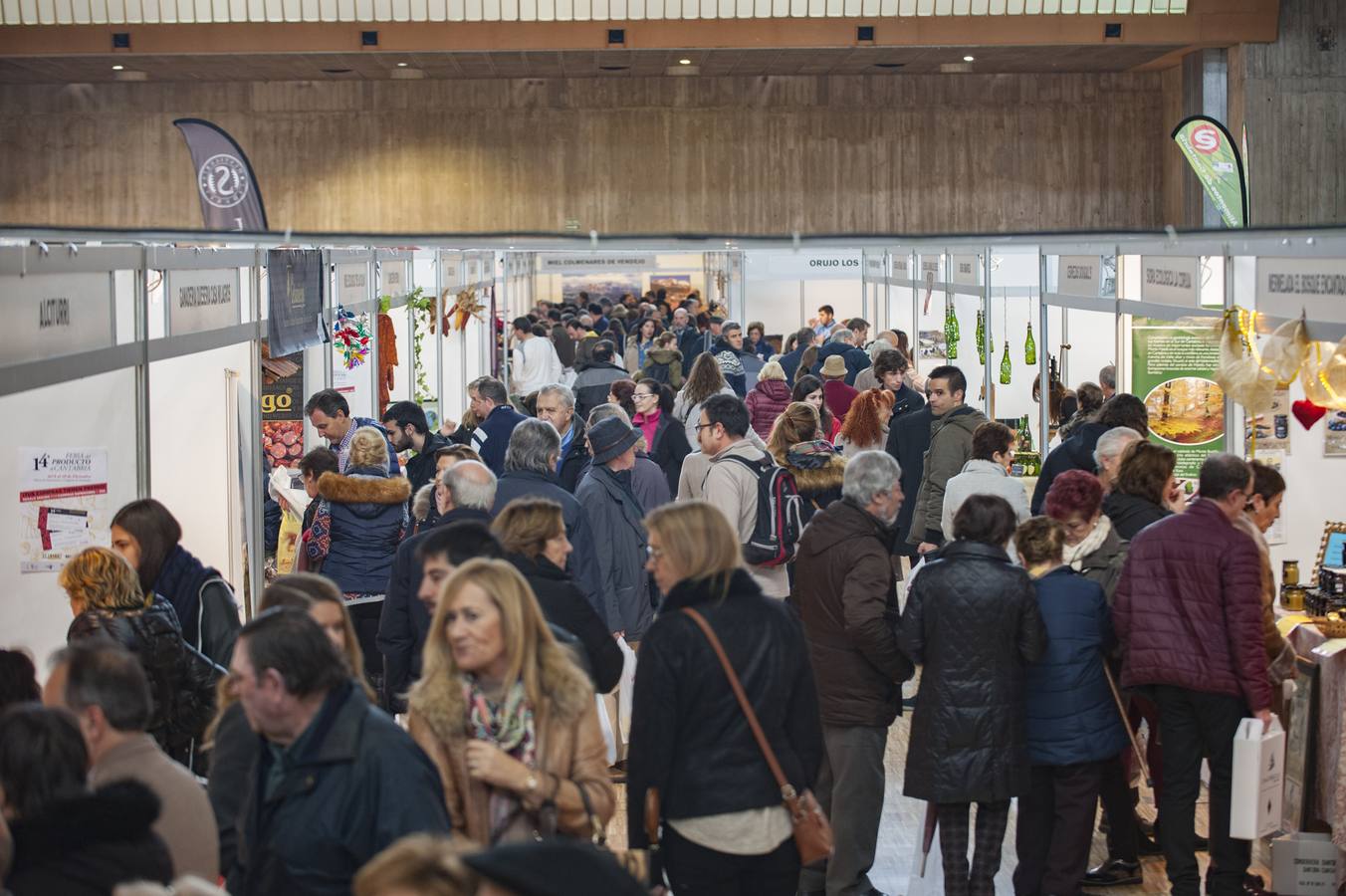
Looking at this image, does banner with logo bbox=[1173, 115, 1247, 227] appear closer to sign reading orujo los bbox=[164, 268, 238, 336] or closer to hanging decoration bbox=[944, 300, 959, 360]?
hanging decoration bbox=[944, 300, 959, 360]

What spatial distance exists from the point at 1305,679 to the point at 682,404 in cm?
539

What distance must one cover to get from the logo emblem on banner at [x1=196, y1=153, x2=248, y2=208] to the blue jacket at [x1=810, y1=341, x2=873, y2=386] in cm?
425

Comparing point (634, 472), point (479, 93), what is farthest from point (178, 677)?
point (479, 93)

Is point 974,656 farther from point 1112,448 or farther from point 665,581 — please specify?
point 1112,448

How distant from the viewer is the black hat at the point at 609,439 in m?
6.23

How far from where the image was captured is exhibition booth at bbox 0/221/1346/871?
4.71 metres

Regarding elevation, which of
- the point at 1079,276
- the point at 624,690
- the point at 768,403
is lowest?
the point at 624,690

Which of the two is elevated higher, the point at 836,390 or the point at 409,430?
the point at 836,390

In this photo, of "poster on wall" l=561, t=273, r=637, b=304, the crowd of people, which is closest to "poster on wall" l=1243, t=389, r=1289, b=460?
the crowd of people

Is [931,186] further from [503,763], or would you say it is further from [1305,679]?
[503,763]

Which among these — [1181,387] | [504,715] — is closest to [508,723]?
[504,715]

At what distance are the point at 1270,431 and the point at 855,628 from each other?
2.58 m

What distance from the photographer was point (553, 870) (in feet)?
5.66

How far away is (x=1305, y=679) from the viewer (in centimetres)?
541
